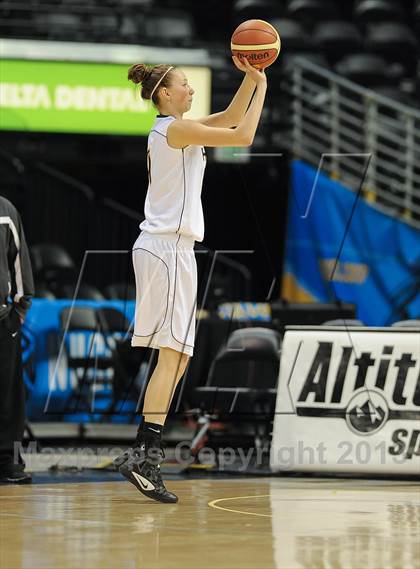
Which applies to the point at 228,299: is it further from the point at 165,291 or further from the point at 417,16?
the point at 417,16

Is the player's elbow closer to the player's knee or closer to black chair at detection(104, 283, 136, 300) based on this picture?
the player's knee

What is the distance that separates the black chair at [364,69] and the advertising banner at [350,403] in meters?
9.21

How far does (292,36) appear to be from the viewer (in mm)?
16172

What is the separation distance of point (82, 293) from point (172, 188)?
611 cm

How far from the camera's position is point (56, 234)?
13844mm

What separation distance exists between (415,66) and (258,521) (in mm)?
13738

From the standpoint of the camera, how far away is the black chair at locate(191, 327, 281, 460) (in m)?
8.05

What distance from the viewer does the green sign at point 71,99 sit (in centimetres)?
1305

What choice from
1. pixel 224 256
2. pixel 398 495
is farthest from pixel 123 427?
pixel 398 495

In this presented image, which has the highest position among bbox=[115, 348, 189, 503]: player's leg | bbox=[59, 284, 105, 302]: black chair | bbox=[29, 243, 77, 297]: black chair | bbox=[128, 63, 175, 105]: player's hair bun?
bbox=[128, 63, 175, 105]: player's hair bun

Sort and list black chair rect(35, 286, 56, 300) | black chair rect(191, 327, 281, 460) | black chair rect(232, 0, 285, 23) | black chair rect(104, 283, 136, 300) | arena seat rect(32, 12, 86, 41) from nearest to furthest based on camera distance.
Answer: black chair rect(191, 327, 281, 460)
black chair rect(35, 286, 56, 300)
black chair rect(104, 283, 136, 300)
arena seat rect(32, 12, 86, 41)
black chair rect(232, 0, 285, 23)

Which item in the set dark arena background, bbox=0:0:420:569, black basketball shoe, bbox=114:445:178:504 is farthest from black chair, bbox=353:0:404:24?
black basketball shoe, bbox=114:445:178:504

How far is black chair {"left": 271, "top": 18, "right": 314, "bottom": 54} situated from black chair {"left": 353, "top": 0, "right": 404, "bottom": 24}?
1.40 metres

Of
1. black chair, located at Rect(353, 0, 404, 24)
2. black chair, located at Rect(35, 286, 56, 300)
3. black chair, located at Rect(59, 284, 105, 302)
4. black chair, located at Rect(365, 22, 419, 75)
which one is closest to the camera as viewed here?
black chair, located at Rect(35, 286, 56, 300)
